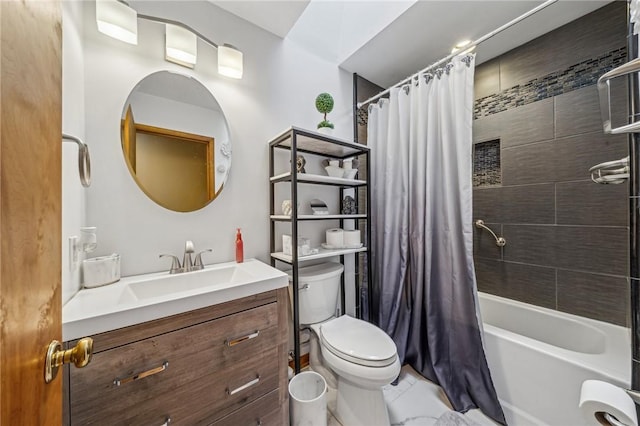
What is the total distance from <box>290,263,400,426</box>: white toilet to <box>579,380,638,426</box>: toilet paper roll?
0.66 meters

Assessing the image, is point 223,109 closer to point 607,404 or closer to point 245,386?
point 245,386

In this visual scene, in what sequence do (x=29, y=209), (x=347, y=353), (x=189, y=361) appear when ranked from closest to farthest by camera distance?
Answer: (x=29, y=209)
(x=189, y=361)
(x=347, y=353)

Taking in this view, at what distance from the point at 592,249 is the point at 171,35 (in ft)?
9.18

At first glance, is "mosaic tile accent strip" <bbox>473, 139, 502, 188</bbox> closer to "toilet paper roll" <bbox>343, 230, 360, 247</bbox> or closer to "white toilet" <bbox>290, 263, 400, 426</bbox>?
"toilet paper roll" <bbox>343, 230, 360, 247</bbox>

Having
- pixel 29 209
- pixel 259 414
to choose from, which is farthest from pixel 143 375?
pixel 29 209

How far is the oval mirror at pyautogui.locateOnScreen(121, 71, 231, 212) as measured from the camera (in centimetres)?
121

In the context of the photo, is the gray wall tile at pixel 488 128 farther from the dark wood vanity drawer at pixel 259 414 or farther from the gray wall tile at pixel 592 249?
the dark wood vanity drawer at pixel 259 414

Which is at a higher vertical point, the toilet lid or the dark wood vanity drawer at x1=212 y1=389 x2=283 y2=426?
the toilet lid

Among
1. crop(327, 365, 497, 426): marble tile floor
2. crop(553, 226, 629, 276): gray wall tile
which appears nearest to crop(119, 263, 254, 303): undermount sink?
crop(327, 365, 497, 426): marble tile floor

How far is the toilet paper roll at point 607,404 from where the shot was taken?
74 cm

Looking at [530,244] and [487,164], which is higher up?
[487,164]

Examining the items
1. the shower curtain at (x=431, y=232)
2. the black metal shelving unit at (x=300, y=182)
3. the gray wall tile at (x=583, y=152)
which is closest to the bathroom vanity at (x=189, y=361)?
the black metal shelving unit at (x=300, y=182)

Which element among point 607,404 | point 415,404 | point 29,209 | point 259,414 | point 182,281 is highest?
point 29,209

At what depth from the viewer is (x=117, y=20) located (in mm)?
1098
